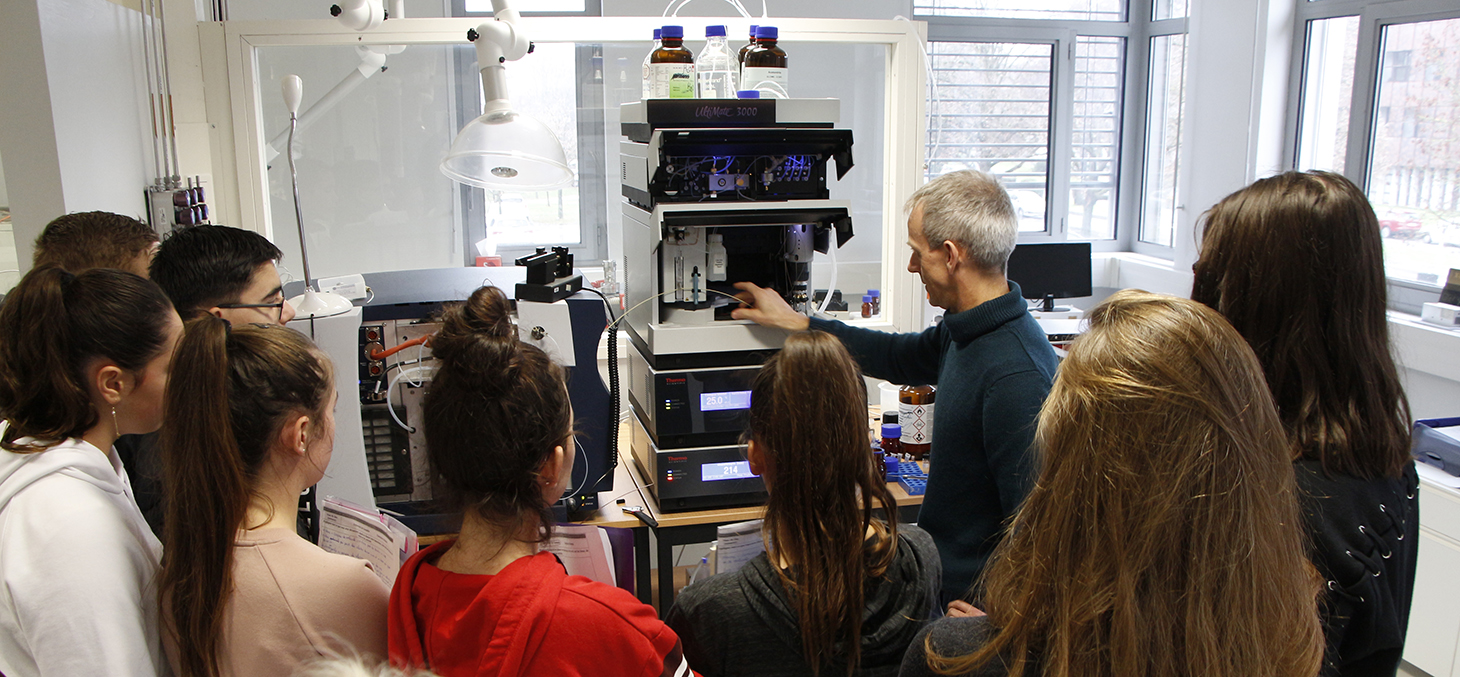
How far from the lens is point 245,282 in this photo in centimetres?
164

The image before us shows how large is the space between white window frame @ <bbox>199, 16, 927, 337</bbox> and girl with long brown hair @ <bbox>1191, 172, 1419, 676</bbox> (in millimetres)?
1632

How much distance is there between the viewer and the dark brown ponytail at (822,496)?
1162 millimetres

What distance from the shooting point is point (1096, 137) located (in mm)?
5461

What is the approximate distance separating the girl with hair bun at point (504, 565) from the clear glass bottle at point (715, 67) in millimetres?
1102

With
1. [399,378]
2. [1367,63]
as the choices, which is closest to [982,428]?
[399,378]

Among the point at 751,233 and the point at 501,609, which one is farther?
the point at 751,233

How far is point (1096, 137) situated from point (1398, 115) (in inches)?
69.8

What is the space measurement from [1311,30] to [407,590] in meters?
4.76

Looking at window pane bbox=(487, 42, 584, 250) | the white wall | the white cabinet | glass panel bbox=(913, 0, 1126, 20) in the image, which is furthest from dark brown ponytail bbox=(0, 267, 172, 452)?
glass panel bbox=(913, 0, 1126, 20)

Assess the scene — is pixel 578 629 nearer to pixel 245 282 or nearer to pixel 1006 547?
pixel 1006 547

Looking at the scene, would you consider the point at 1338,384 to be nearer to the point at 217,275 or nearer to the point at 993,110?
the point at 217,275

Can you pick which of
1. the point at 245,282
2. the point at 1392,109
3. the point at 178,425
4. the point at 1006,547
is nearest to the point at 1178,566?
the point at 1006,547

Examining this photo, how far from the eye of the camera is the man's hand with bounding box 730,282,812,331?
191cm

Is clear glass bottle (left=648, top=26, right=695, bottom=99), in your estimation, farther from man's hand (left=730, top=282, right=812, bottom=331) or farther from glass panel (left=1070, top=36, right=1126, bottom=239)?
glass panel (left=1070, top=36, right=1126, bottom=239)
